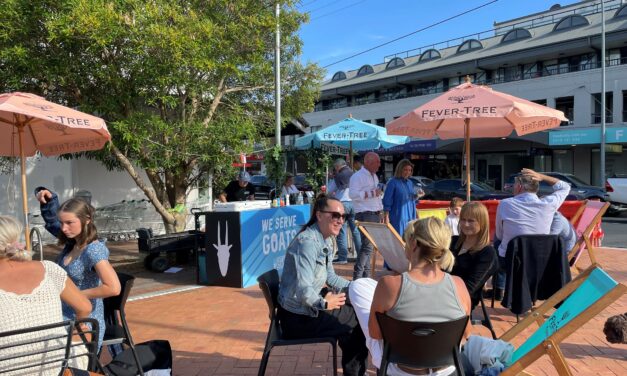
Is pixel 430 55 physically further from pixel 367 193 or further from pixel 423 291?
pixel 423 291

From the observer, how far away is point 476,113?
5.52 meters

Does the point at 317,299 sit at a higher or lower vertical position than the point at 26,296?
lower

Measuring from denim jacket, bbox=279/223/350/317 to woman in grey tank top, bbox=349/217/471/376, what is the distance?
535 mm

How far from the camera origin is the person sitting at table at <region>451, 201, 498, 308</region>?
3.77 meters

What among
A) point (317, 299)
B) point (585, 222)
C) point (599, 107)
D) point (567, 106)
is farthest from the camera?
point (567, 106)

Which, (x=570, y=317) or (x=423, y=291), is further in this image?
(x=570, y=317)

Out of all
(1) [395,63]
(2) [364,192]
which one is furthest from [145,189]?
(1) [395,63]

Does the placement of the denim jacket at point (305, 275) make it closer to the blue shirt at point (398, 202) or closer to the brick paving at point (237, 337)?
the brick paving at point (237, 337)

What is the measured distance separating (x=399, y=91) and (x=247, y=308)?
116 ft

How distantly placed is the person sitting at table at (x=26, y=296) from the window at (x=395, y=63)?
136 feet

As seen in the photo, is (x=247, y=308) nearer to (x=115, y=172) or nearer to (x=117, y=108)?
(x=117, y=108)

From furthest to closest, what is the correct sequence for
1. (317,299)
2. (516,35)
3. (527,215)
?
(516,35)
(527,215)
(317,299)

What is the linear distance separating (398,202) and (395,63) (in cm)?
3786

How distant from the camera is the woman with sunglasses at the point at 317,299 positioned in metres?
3.16
